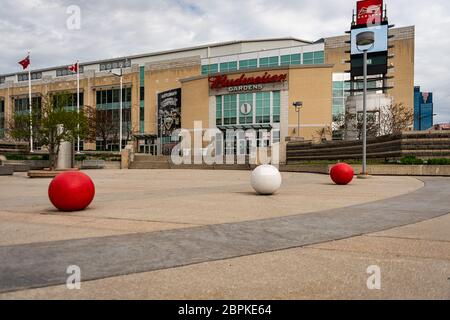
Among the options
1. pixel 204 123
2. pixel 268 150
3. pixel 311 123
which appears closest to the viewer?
pixel 268 150

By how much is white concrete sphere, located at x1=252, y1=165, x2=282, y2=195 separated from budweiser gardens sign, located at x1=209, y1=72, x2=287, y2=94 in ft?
157

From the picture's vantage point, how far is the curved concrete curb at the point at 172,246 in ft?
14.9

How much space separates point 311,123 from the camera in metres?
58.9

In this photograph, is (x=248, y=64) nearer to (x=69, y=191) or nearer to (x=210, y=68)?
(x=210, y=68)

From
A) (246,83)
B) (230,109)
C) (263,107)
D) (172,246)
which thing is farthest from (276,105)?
(172,246)

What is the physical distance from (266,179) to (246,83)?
1950 inches

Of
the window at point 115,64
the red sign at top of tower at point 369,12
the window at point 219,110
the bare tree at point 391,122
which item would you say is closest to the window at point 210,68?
the window at point 219,110

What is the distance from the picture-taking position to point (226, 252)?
545 cm

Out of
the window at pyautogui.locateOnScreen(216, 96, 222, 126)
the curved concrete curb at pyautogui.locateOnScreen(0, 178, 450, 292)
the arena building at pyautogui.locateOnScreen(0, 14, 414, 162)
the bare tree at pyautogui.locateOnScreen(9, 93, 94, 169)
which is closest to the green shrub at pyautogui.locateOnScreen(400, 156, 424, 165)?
the arena building at pyautogui.locateOnScreen(0, 14, 414, 162)

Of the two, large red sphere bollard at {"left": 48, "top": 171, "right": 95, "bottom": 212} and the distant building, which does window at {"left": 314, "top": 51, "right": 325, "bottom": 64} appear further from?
large red sphere bollard at {"left": 48, "top": 171, "right": 95, "bottom": 212}
